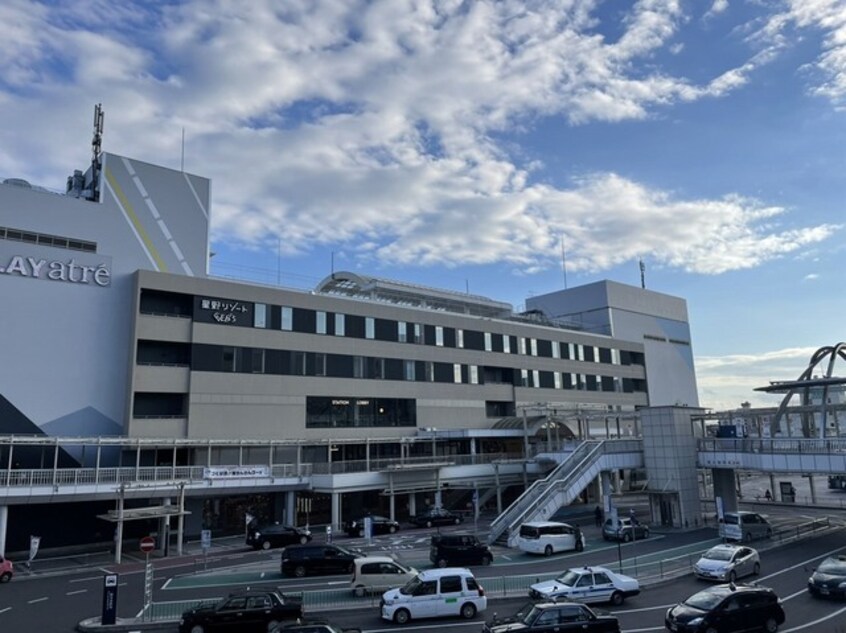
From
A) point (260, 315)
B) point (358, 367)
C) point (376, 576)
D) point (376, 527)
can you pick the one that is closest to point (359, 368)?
point (358, 367)

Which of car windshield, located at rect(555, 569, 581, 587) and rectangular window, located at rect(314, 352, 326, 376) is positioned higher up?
rectangular window, located at rect(314, 352, 326, 376)

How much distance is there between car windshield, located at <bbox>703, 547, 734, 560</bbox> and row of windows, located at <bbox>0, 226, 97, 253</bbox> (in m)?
42.0

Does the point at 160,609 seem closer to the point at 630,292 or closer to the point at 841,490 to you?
the point at 630,292

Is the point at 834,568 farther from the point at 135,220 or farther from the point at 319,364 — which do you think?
the point at 135,220

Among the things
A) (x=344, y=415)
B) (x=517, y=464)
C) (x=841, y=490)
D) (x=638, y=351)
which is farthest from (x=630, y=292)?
(x=344, y=415)

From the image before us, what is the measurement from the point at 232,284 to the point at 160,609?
30268 mm

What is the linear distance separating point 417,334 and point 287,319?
1354cm

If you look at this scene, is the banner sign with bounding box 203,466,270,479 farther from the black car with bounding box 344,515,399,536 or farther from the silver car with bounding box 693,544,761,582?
the silver car with bounding box 693,544,761,582

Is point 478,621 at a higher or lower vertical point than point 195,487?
lower

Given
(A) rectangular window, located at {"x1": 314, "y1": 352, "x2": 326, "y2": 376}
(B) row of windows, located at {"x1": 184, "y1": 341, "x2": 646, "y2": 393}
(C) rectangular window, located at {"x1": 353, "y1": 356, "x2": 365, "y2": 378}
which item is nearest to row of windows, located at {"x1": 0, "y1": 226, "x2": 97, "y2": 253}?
(B) row of windows, located at {"x1": 184, "y1": 341, "x2": 646, "y2": 393}

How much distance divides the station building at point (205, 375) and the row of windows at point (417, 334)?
184mm

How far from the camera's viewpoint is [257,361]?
A: 1953 inches

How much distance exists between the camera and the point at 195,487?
40594 millimetres

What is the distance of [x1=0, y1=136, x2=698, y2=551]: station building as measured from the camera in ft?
137
